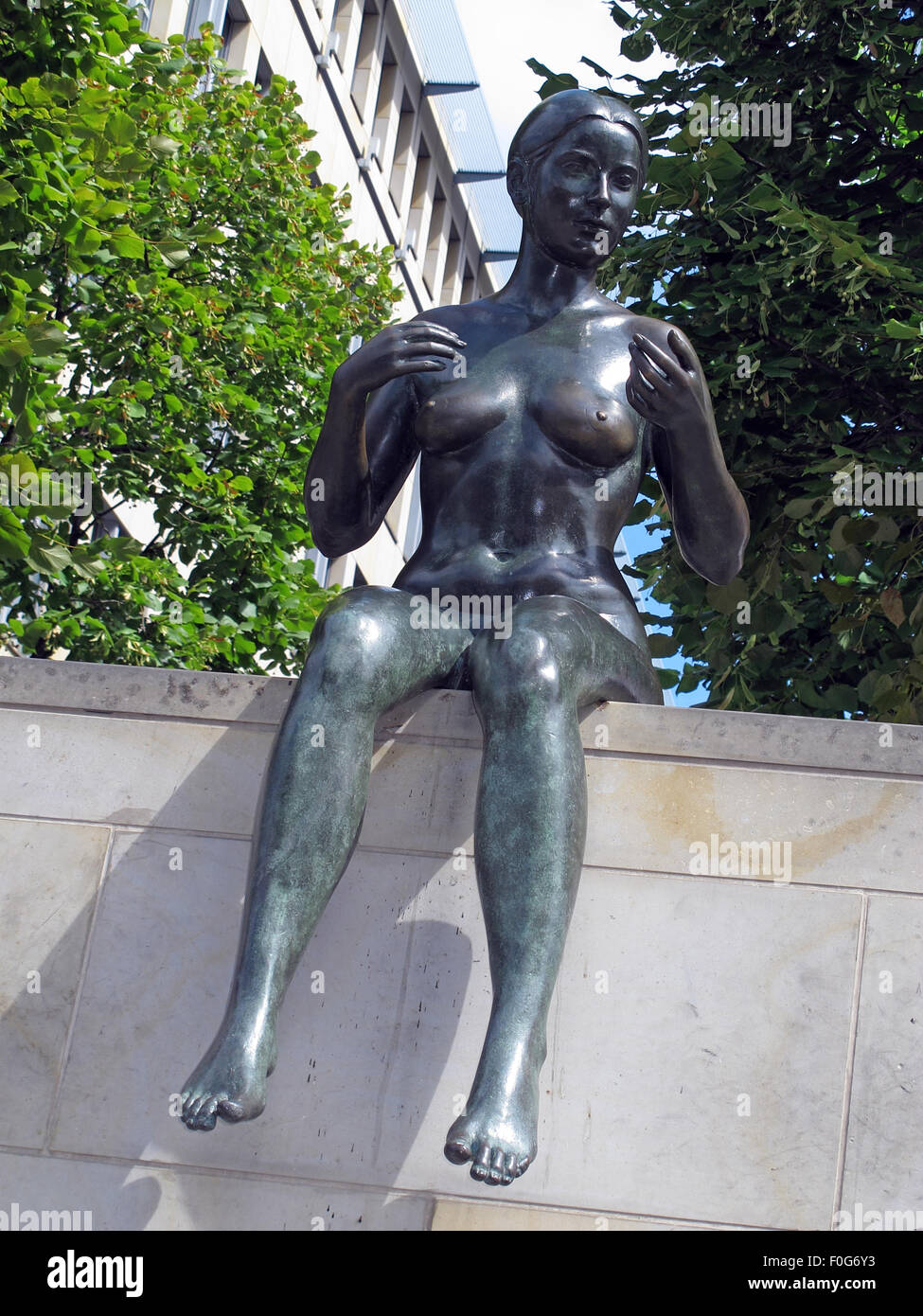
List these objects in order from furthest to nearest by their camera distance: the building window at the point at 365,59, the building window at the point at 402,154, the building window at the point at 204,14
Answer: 1. the building window at the point at 402,154
2. the building window at the point at 365,59
3. the building window at the point at 204,14

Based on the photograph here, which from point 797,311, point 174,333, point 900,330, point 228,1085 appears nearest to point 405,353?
point 228,1085

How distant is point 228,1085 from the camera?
10.9 feet

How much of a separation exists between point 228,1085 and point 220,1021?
798mm

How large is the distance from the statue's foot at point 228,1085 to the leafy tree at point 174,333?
4.09 m

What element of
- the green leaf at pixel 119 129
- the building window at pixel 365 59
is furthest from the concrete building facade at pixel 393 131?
the green leaf at pixel 119 129

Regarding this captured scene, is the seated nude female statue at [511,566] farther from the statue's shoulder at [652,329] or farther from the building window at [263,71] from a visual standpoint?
the building window at [263,71]

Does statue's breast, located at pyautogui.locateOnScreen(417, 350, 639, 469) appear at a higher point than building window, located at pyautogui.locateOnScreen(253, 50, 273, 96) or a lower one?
lower

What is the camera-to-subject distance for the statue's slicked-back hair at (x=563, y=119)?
15.0 feet

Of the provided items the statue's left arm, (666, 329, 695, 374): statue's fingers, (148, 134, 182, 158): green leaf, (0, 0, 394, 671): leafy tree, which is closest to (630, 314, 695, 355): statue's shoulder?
the statue's left arm

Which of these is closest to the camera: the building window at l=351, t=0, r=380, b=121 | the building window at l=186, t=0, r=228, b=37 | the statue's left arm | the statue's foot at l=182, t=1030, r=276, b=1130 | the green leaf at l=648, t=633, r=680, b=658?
the statue's foot at l=182, t=1030, r=276, b=1130

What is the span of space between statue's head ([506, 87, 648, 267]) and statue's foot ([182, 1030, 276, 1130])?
2353 mm

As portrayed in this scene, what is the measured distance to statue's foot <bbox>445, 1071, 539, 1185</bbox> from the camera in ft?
10.4

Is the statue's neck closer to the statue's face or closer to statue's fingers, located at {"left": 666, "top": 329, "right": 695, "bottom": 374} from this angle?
the statue's face
